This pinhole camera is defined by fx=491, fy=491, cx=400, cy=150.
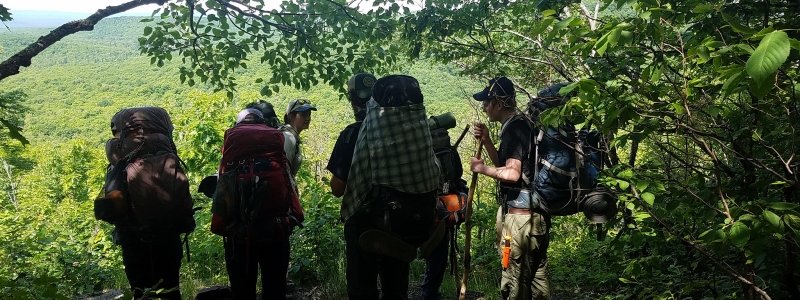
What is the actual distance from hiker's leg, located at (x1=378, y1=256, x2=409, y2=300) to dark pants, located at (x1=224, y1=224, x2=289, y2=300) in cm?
78

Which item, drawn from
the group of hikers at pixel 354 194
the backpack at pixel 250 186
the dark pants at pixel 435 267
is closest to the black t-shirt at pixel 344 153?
the group of hikers at pixel 354 194

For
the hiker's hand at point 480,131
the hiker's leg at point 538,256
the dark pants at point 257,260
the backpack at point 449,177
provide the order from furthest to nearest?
the backpack at point 449,177 < the hiker's hand at point 480,131 < the hiker's leg at point 538,256 < the dark pants at point 257,260

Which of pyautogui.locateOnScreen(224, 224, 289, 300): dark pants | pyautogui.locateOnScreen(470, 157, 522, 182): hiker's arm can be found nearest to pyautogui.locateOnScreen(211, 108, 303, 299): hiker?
pyautogui.locateOnScreen(224, 224, 289, 300): dark pants

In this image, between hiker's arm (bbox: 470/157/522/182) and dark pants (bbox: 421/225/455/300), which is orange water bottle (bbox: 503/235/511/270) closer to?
hiker's arm (bbox: 470/157/522/182)

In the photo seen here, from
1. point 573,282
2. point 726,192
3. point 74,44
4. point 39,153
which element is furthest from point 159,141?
point 74,44

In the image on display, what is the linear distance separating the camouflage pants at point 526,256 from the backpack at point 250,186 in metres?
1.51

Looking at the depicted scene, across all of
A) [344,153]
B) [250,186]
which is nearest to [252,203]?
[250,186]

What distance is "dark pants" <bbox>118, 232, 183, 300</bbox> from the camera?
10.1 feet

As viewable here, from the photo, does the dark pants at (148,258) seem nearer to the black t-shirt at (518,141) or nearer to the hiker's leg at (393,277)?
the hiker's leg at (393,277)

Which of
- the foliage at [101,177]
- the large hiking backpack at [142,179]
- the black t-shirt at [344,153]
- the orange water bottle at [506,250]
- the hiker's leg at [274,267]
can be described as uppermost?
the black t-shirt at [344,153]

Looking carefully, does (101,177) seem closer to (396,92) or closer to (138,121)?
(138,121)

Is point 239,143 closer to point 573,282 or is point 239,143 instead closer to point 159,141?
point 159,141

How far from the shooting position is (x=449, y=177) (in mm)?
3738

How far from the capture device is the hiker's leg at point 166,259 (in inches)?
124
